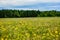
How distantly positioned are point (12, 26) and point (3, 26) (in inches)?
11.8

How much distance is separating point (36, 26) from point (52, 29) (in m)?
0.57

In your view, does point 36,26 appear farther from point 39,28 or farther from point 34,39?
point 34,39

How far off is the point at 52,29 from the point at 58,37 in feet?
1.56

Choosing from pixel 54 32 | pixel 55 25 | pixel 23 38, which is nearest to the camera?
pixel 23 38

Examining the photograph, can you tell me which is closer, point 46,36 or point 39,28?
point 46,36

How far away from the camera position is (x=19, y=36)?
556 centimetres

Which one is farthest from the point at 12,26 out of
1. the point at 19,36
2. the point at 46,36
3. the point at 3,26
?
the point at 46,36

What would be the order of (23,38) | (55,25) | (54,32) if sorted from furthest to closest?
(55,25) → (54,32) → (23,38)

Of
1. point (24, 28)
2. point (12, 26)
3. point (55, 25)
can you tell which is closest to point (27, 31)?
point (24, 28)

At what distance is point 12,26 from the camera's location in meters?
6.23

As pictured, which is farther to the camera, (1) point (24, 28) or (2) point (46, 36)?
(1) point (24, 28)

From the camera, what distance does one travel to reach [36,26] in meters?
6.24

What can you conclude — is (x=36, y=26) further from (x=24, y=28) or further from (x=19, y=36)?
(x=19, y=36)

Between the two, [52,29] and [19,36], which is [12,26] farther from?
[52,29]
